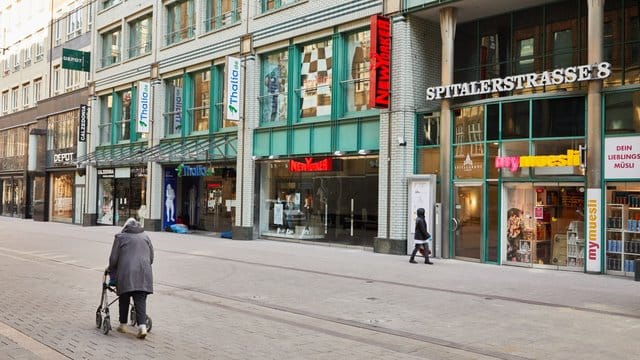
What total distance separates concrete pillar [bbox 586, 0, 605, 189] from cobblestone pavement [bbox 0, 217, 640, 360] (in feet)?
8.17

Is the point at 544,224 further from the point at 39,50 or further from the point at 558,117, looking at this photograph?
the point at 39,50

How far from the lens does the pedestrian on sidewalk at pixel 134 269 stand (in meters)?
7.48

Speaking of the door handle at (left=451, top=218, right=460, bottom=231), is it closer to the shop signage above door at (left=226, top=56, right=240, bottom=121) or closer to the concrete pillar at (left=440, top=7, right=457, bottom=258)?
the concrete pillar at (left=440, top=7, right=457, bottom=258)

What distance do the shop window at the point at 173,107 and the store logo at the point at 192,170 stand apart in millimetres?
2036

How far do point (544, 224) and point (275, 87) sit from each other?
1198 cm

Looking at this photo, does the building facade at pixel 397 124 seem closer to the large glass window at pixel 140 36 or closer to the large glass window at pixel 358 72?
the large glass window at pixel 358 72

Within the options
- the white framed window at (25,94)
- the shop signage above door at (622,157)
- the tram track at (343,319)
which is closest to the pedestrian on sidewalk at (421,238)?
the tram track at (343,319)

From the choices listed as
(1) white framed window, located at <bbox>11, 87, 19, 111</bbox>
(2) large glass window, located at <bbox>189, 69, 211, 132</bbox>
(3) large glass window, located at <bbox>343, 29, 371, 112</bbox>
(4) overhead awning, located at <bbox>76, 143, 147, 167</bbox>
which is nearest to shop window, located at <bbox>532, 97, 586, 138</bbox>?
(3) large glass window, located at <bbox>343, 29, 371, 112</bbox>

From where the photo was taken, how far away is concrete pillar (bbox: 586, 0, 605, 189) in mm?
14891

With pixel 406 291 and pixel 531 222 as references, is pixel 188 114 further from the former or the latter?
pixel 406 291

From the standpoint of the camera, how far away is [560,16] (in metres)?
17.3

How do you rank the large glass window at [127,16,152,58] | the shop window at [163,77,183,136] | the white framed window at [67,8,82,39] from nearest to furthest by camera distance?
1. the shop window at [163,77,183,136]
2. the large glass window at [127,16,152,58]
3. the white framed window at [67,8,82,39]

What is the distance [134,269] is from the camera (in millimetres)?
7523

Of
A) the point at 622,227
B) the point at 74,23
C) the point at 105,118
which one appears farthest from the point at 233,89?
the point at 74,23
